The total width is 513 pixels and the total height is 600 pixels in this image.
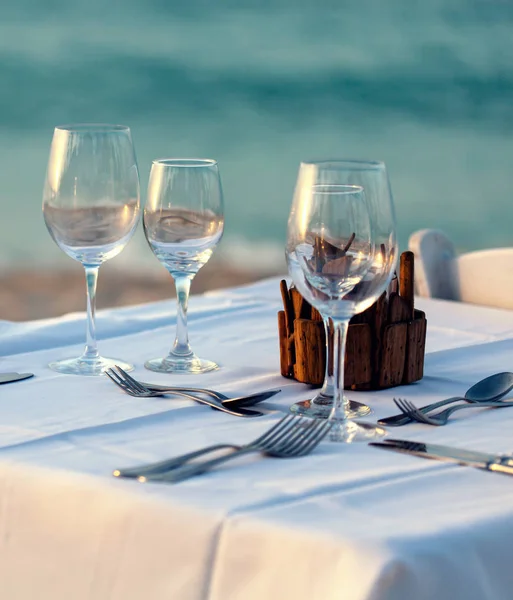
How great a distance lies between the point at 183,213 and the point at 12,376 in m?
0.28

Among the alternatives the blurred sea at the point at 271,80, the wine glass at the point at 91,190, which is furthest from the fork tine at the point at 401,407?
the blurred sea at the point at 271,80

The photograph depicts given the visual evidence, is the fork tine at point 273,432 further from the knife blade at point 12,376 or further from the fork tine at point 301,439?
the knife blade at point 12,376

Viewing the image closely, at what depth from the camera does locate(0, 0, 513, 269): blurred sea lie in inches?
451

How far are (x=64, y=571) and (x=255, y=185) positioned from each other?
31.8ft

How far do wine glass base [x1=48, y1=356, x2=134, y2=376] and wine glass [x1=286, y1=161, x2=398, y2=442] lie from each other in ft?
1.23

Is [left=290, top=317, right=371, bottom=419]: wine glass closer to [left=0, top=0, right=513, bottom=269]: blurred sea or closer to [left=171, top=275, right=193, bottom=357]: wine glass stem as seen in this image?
[left=171, top=275, right=193, bottom=357]: wine glass stem

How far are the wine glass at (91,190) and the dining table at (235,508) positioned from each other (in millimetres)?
171

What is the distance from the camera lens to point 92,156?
47.2 inches

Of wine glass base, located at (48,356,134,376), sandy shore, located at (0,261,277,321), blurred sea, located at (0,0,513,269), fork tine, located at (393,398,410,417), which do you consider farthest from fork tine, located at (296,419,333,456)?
blurred sea, located at (0,0,513,269)

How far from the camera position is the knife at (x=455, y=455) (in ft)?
2.89

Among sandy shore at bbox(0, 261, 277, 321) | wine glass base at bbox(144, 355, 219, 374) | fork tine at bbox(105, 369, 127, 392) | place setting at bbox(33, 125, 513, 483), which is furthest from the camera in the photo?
sandy shore at bbox(0, 261, 277, 321)

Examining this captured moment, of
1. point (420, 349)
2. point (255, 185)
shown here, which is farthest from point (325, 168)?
point (255, 185)

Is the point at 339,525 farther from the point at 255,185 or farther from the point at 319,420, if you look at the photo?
the point at 255,185

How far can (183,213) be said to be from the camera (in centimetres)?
122
